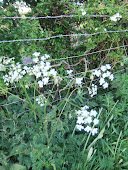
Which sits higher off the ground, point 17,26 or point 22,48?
point 17,26

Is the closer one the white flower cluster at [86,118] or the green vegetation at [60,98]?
the white flower cluster at [86,118]

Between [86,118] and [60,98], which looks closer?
[86,118]

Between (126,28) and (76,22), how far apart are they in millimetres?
903

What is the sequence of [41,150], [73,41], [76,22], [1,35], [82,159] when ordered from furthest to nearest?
[73,41]
[76,22]
[1,35]
[82,159]
[41,150]

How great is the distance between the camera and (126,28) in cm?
262

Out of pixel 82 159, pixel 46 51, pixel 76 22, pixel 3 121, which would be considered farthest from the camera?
pixel 76 22

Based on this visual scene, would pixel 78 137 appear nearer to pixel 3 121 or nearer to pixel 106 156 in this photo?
pixel 106 156

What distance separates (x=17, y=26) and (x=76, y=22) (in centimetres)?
103

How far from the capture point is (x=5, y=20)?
1.94 metres

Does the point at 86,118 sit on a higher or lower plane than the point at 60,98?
lower

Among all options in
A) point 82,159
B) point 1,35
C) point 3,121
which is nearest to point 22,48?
point 1,35

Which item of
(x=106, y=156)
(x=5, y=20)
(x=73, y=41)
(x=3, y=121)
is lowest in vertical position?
(x=106, y=156)

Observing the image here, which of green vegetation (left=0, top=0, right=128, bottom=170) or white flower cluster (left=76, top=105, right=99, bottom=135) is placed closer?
Answer: white flower cluster (left=76, top=105, right=99, bottom=135)

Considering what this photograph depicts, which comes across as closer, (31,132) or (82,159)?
(82,159)
